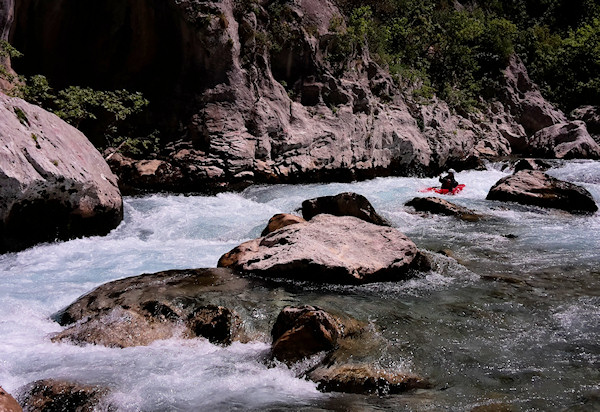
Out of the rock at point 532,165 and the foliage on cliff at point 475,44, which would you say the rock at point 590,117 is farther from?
the rock at point 532,165

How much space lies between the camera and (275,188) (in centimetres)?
1131

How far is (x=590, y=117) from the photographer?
76.3 ft

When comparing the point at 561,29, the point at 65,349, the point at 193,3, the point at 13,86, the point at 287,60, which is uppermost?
the point at 561,29

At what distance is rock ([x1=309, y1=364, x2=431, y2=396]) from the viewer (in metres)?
3.05

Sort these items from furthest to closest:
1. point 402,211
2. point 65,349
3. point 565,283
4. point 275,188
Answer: point 275,188
point 402,211
point 565,283
point 65,349

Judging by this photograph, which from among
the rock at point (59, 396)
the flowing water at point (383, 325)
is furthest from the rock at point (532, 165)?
the rock at point (59, 396)

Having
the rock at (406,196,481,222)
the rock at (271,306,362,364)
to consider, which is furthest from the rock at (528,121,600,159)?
the rock at (271,306,362,364)

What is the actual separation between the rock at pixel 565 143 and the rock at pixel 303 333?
57.2 feet

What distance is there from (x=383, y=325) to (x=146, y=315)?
2074 mm

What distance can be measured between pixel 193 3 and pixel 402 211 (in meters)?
7.27

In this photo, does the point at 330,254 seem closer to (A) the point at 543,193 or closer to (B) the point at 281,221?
(B) the point at 281,221

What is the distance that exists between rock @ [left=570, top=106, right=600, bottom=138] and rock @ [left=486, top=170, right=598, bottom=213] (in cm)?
1422

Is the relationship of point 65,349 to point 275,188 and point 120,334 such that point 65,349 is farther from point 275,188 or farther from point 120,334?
point 275,188

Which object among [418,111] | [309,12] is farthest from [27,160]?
[418,111]
